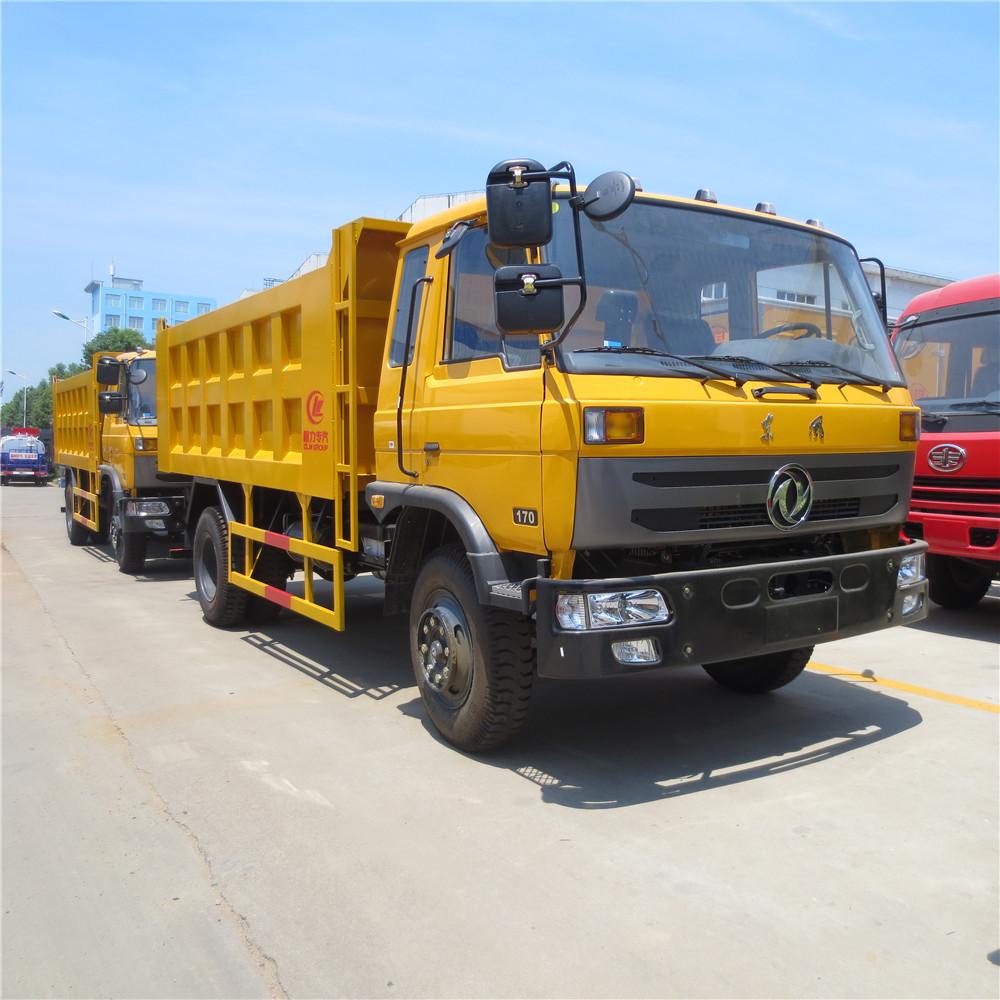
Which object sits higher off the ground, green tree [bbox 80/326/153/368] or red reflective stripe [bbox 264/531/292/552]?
green tree [bbox 80/326/153/368]

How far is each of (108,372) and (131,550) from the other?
7.24 ft

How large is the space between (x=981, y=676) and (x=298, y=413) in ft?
15.2

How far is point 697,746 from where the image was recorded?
177 inches

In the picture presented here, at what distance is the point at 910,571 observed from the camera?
14.7ft

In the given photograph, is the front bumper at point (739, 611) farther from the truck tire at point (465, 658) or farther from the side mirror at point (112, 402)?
the side mirror at point (112, 402)

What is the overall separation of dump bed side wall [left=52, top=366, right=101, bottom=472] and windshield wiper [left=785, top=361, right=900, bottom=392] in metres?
9.88

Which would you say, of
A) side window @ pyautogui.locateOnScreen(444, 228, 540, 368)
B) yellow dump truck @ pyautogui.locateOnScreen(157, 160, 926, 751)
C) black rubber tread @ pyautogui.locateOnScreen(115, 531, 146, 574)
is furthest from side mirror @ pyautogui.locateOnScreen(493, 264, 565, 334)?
black rubber tread @ pyautogui.locateOnScreen(115, 531, 146, 574)

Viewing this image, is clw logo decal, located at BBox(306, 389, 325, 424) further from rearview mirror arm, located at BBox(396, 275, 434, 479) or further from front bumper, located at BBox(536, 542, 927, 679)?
front bumper, located at BBox(536, 542, 927, 679)

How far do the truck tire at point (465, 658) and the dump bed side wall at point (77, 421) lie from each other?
28.8ft

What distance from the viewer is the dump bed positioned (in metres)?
5.25

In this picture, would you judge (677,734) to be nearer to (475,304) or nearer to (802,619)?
(802,619)

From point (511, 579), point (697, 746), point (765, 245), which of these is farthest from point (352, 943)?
point (765, 245)

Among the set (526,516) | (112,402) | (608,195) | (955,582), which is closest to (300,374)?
(526,516)

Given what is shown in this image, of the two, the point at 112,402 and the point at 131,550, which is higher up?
the point at 112,402
